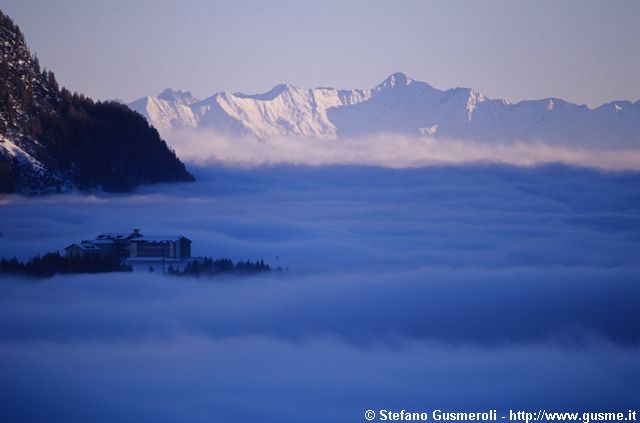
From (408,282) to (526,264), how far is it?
1296 inches

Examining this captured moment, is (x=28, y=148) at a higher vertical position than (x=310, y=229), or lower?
higher

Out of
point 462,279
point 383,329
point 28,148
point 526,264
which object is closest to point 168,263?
point 383,329

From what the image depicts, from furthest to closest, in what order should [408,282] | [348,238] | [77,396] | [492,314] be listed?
[348,238] < [408,282] < [492,314] < [77,396]

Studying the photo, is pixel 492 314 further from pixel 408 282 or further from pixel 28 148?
pixel 28 148

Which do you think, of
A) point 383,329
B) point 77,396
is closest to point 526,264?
point 383,329

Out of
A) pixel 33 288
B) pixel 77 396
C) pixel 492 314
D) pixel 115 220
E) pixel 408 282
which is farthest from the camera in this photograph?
pixel 115 220

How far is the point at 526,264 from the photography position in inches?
6147

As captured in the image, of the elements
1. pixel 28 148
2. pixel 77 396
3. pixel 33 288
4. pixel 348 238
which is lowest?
pixel 77 396

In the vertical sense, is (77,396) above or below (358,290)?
below

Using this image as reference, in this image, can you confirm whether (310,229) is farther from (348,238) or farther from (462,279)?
(462,279)

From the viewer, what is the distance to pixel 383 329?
4240 inches

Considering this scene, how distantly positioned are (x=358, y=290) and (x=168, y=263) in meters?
28.3

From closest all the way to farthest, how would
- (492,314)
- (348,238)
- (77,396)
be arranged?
1. (77,396)
2. (492,314)
3. (348,238)

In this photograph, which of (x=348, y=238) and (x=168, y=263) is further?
(x=348, y=238)
